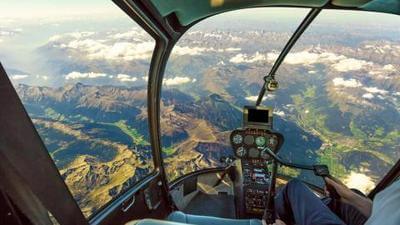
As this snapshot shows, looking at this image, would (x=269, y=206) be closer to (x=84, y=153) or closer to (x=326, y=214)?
(x=326, y=214)

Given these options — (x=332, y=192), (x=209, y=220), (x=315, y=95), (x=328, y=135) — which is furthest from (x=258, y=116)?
(x=315, y=95)

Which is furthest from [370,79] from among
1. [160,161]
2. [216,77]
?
[160,161]

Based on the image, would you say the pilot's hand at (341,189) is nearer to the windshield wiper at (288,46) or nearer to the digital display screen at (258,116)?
the digital display screen at (258,116)

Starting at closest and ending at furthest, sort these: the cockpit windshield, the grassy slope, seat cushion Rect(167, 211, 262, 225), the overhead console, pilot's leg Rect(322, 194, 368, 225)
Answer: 1. seat cushion Rect(167, 211, 262, 225)
2. pilot's leg Rect(322, 194, 368, 225)
3. the overhead console
4. the cockpit windshield
5. the grassy slope

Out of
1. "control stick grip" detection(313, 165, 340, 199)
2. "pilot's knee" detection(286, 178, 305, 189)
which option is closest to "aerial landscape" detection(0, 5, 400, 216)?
"control stick grip" detection(313, 165, 340, 199)

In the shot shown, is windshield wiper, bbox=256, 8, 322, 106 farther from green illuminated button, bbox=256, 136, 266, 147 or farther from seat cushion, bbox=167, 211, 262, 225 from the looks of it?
seat cushion, bbox=167, 211, 262, 225

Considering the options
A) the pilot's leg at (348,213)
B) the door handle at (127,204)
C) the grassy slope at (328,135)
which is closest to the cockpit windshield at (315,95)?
the grassy slope at (328,135)

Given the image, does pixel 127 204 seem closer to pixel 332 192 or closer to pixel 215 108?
pixel 332 192

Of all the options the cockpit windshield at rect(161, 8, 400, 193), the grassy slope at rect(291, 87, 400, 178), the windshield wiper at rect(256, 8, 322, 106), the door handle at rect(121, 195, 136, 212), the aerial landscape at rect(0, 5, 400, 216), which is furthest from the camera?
the grassy slope at rect(291, 87, 400, 178)
